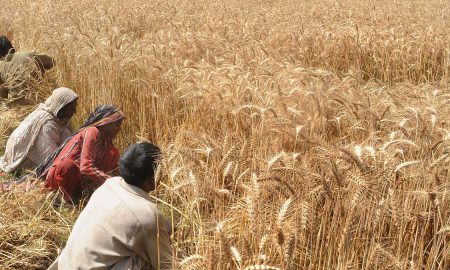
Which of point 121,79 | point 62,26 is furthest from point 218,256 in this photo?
point 62,26

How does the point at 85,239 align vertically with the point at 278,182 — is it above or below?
below

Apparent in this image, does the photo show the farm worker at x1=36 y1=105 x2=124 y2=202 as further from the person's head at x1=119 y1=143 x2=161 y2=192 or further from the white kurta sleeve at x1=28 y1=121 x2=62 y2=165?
the person's head at x1=119 y1=143 x2=161 y2=192

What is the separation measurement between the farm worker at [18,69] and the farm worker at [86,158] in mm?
2234

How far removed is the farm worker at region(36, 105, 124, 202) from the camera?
384 cm

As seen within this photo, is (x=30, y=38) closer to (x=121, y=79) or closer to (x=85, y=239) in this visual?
(x=121, y=79)

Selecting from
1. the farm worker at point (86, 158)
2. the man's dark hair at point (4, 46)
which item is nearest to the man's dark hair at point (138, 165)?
the farm worker at point (86, 158)

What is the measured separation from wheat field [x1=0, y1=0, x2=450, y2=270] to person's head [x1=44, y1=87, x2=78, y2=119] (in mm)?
Result: 634

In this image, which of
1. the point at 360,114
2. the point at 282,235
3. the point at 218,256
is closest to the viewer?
the point at 282,235

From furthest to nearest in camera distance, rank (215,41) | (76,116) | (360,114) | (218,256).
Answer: (215,41) → (76,116) → (360,114) → (218,256)

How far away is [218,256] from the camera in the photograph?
2.03m

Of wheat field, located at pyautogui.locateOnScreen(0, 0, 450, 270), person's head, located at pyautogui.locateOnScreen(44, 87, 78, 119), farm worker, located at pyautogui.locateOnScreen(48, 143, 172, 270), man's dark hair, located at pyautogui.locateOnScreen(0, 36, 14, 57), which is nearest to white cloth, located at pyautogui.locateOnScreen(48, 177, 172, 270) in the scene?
farm worker, located at pyautogui.locateOnScreen(48, 143, 172, 270)

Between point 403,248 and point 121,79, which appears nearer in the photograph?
point 403,248

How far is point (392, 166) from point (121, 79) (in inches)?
136

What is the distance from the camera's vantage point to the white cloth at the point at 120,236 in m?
2.45
